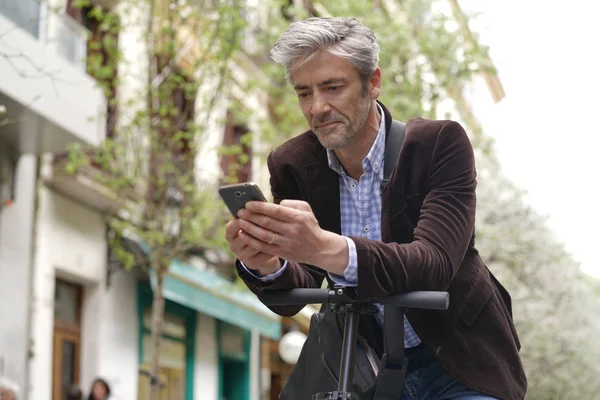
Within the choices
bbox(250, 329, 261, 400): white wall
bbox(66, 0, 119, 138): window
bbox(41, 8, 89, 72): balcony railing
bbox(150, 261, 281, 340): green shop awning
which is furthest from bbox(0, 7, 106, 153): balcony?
bbox(250, 329, 261, 400): white wall

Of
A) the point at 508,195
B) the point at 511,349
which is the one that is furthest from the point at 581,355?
the point at 511,349

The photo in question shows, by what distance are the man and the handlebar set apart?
0.09ft

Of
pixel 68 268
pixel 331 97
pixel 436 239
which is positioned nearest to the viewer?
pixel 436 239

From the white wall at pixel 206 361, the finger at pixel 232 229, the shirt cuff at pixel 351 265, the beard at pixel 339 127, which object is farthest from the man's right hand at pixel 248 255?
the white wall at pixel 206 361

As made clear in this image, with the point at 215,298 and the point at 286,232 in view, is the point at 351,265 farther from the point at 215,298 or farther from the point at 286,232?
the point at 215,298

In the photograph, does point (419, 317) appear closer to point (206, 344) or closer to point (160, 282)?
point (160, 282)

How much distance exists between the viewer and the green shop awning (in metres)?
18.6

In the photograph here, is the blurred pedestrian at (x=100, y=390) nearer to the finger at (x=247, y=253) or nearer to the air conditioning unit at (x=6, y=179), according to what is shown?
the air conditioning unit at (x=6, y=179)

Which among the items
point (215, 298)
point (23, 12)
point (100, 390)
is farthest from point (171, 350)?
point (23, 12)

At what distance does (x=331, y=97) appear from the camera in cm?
279

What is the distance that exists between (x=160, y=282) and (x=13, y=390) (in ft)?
7.58

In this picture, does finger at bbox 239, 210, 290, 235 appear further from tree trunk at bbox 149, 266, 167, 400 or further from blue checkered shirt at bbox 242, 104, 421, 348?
tree trunk at bbox 149, 266, 167, 400

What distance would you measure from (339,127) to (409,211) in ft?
0.92

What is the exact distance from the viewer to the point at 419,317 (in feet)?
9.25
